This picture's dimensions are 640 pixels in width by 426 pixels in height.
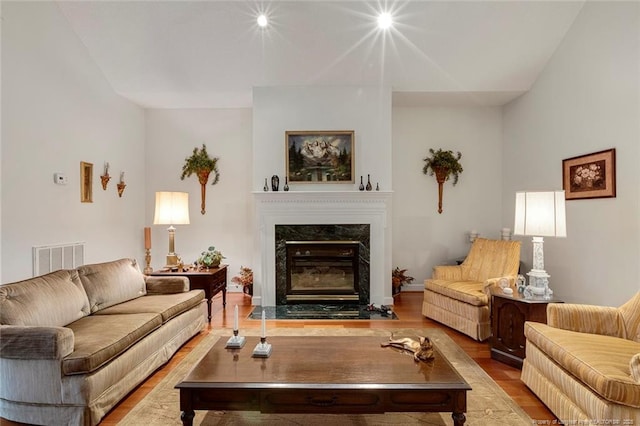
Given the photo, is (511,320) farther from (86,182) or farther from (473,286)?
(86,182)

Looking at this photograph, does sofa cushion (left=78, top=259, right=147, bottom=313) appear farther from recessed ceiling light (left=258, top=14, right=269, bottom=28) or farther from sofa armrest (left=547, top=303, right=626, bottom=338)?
sofa armrest (left=547, top=303, right=626, bottom=338)

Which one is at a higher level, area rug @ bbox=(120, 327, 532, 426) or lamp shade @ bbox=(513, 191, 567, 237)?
lamp shade @ bbox=(513, 191, 567, 237)

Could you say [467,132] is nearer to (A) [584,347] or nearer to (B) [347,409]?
(A) [584,347]

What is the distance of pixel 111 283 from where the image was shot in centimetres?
327

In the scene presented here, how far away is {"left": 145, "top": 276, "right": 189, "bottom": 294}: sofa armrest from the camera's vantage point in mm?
3742

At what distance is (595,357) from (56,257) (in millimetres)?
5003

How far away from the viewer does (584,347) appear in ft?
7.12

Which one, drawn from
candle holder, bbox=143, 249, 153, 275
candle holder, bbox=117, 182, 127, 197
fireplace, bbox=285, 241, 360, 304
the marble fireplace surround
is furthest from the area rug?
candle holder, bbox=117, 182, 127, 197

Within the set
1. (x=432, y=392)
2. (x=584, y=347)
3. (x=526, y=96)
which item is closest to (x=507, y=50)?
(x=526, y=96)

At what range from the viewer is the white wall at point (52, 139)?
334 cm

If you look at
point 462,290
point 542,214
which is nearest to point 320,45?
point 542,214

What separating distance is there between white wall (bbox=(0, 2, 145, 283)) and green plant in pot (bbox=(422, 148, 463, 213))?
484cm

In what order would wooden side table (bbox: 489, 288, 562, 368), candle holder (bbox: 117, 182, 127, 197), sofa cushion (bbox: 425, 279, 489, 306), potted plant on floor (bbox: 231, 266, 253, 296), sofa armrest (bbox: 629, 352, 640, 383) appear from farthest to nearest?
potted plant on floor (bbox: 231, 266, 253, 296) → candle holder (bbox: 117, 182, 127, 197) → sofa cushion (bbox: 425, 279, 489, 306) → wooden side table (bbox: 489, 288, 562, 368) → sofa armrest (bbox: 629, 352, 640, 383)

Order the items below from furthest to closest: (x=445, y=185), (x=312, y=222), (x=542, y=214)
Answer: (x=445, y=185)
(x=312, y=222)
(x=542, y=214)
